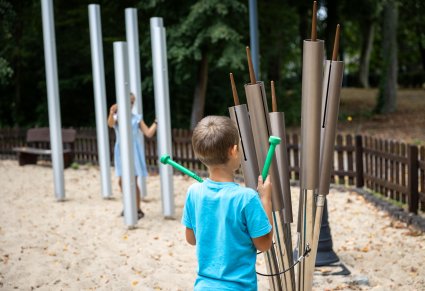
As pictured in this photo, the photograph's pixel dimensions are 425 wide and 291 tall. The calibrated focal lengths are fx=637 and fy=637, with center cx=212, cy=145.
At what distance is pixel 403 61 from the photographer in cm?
4222

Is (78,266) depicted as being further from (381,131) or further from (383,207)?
(381,131)

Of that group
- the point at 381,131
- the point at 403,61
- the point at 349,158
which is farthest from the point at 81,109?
the point at 403,61

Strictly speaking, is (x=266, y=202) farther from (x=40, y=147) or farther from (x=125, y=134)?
(x=40, y=147)

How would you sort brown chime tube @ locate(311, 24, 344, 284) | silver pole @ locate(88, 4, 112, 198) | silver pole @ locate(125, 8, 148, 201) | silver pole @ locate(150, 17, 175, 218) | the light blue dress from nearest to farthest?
brown chime tube @ locate(311, 24, 344, 284) < silver pole @ locate(150, 17, 175, 218) < the light blue dress < silver pole @ locate(125, 8, 148, 201) < silver pole @ locate(88, 4, 112, 198)

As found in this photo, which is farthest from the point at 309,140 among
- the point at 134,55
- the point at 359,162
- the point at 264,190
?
the point at 359,162

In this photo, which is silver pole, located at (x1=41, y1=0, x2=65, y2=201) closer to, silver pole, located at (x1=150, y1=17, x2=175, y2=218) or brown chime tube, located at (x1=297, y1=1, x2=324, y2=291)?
silver pole, located at (x1=150, y1=17, x2=175, y2=218)

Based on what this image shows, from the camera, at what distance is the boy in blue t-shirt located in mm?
2615

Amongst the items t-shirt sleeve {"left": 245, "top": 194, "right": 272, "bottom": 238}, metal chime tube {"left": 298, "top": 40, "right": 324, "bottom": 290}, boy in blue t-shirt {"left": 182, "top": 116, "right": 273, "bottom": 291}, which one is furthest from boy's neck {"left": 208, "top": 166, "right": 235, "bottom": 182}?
metal chime tube {"left": 298, "top": 40, "right": 324, "bottom": 290}

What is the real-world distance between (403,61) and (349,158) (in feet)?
110

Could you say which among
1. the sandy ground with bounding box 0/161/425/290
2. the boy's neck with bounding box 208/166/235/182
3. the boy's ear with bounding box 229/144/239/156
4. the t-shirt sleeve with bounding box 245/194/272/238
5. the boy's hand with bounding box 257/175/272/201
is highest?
the boy's ear with bounding box 229/144/239/156

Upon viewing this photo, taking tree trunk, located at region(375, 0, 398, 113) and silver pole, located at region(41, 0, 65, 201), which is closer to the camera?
silver pole, located at region(41, 0, 65, 201)

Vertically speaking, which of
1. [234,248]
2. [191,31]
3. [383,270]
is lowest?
[383,270]

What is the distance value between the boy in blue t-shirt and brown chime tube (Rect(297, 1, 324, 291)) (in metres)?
0.85

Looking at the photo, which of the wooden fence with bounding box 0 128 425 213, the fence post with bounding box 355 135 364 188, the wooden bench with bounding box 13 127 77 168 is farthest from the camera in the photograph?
the wooden bench with bounding box 13 127 77 168
